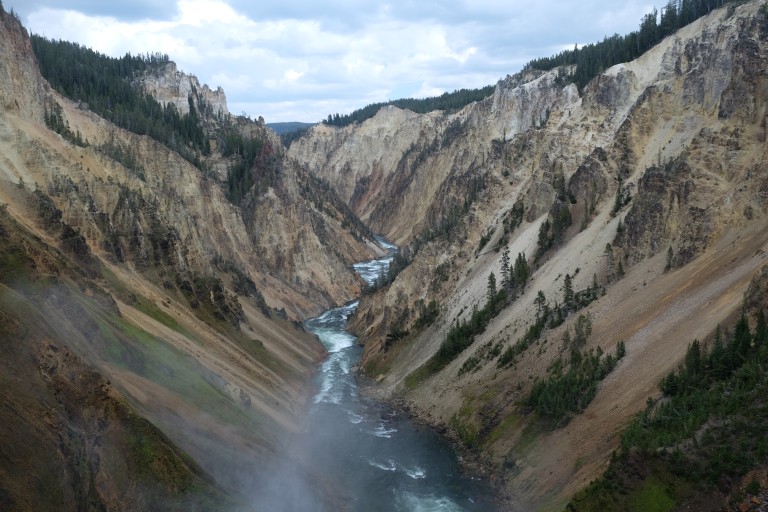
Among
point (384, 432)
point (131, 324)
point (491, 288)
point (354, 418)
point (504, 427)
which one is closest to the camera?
point (131, 324)

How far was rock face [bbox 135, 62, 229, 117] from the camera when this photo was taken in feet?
496

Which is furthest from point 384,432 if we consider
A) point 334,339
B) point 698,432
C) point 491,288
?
point 334,339

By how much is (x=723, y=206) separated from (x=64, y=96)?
88737 millimetres

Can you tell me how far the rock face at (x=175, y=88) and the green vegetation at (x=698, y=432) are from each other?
127m

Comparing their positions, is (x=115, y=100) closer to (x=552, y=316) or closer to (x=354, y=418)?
(x=354, y=418)

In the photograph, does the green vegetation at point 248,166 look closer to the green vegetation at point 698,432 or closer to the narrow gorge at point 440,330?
the narrow gorge at point 440,330

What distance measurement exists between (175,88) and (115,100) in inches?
1344

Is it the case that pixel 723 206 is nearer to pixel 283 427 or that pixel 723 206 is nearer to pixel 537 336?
pixel 537 336

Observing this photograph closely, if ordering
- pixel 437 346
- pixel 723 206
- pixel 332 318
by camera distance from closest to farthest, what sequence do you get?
1. pixel 723 206
2. pixel 437 346
3. pixel 332 318

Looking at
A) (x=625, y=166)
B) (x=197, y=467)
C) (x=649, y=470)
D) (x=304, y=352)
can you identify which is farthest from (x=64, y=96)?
(x=649, y=470)

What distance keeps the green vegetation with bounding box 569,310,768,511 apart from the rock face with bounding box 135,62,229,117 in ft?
416

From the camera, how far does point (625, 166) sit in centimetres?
6469

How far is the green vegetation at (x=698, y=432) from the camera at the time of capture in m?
26.7

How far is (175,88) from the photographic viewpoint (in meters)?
156
